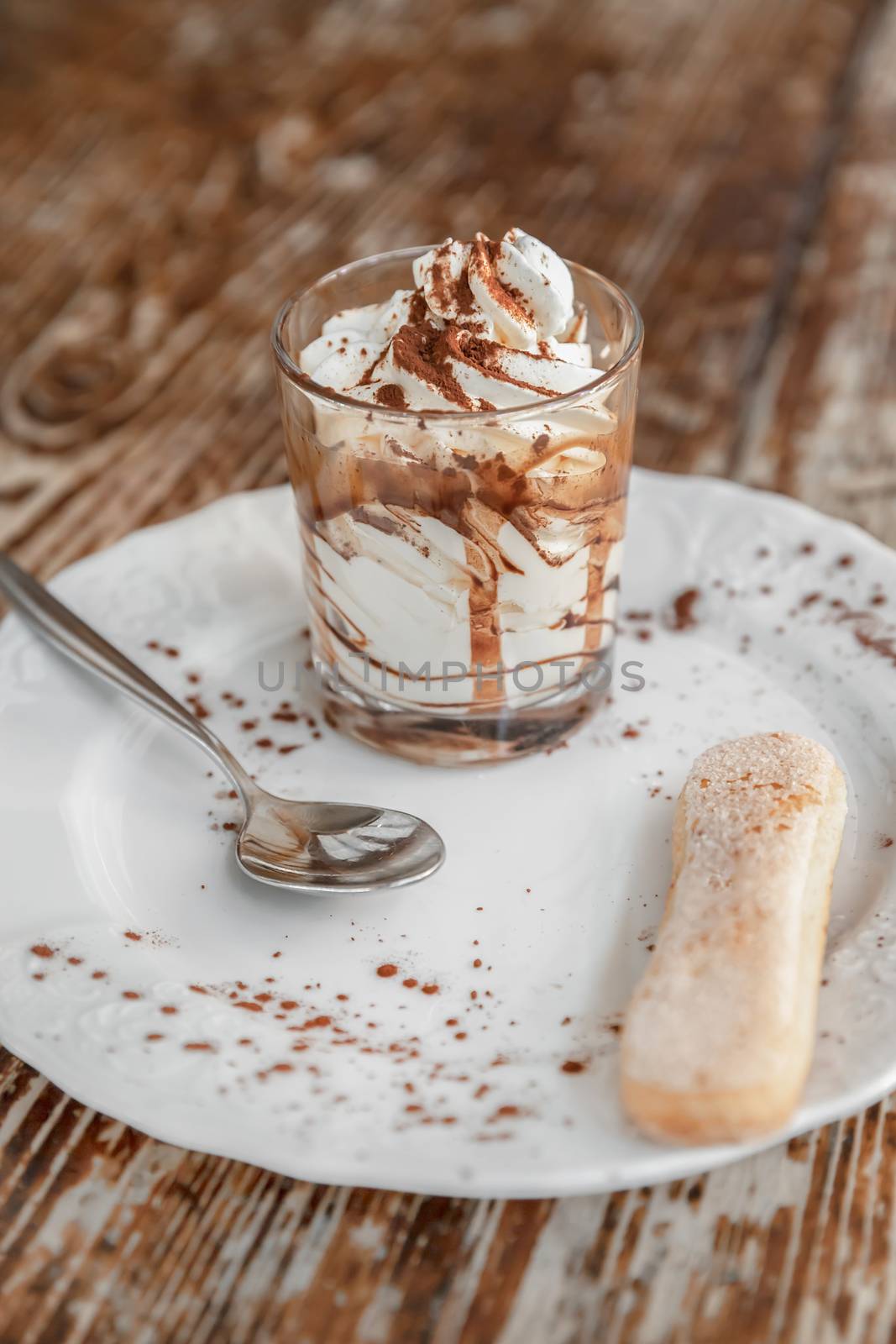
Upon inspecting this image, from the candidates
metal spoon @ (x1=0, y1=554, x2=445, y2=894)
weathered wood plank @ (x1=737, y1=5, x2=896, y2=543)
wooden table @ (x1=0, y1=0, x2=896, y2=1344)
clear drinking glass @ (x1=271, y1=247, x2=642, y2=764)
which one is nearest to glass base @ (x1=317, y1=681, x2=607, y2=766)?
clear drinking glass @ (x1=271, y1=247, x2=642, y2=764)

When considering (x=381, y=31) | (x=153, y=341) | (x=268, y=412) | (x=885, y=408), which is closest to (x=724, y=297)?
(x=885, y=408)

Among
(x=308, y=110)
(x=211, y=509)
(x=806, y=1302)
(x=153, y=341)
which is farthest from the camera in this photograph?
(x=308, y=110)

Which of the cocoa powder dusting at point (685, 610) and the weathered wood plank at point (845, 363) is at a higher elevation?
the cocoa powder dusting at point (685, 610)

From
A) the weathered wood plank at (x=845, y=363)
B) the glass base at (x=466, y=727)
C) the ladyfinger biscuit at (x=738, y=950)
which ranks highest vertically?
the ladyfinger biscuit at (x=738, y=950)

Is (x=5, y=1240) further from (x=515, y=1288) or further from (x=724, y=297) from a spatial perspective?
(x=724, y=297)

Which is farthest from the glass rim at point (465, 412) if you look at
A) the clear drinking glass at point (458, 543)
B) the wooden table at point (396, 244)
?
the wooden table at point (396, 244)

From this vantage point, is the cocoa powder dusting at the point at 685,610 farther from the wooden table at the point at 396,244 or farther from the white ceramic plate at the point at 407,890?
the wooden table at the point at 396,244

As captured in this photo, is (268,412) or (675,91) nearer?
(268,412)

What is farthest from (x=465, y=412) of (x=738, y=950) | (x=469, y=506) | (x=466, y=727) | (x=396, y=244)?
(x=396, y=244)
